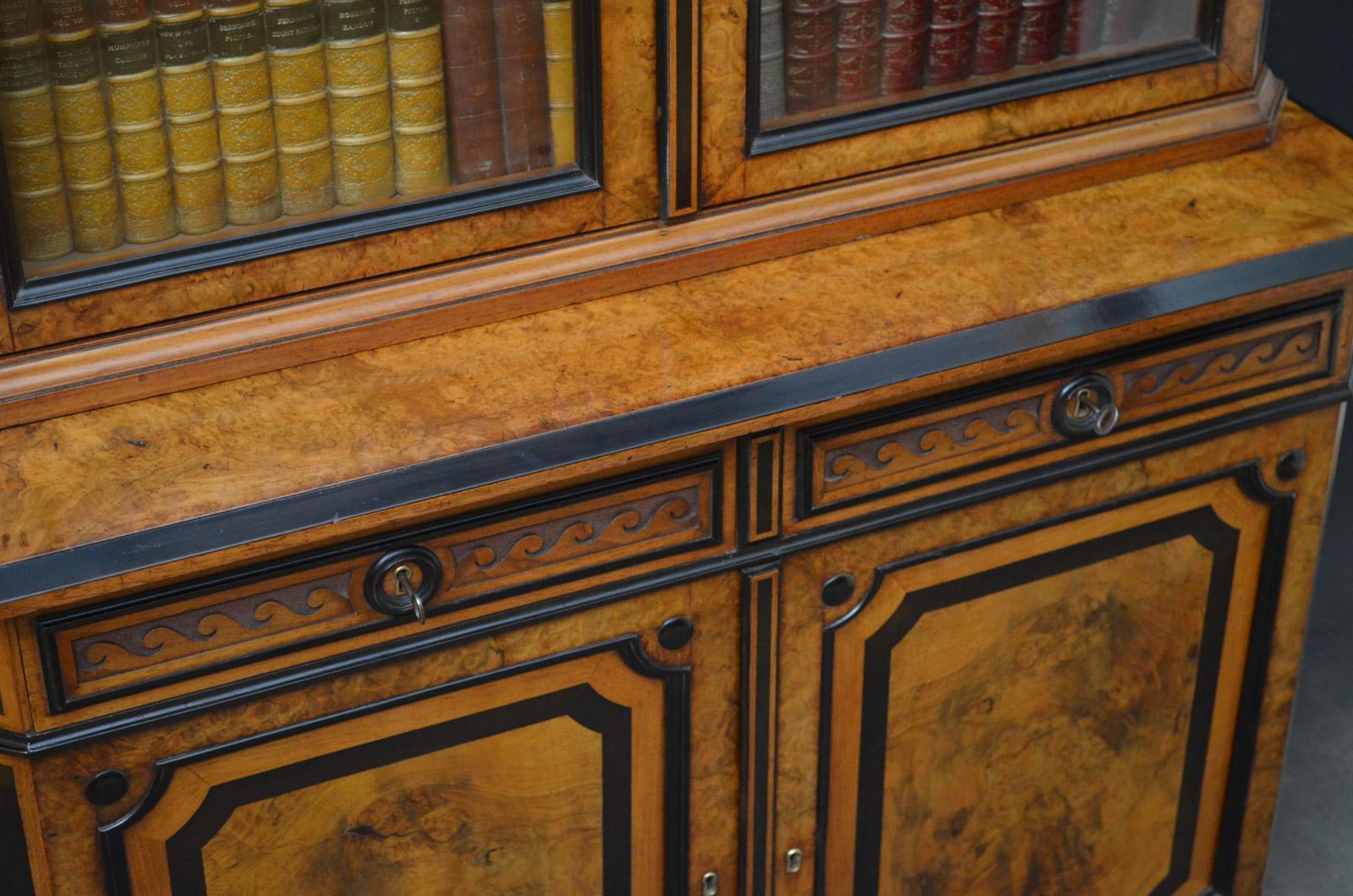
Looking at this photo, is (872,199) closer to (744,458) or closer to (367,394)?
(744,458)

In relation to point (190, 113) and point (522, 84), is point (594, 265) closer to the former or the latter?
point (522, 84)

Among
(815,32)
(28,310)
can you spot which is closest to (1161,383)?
(815,32)

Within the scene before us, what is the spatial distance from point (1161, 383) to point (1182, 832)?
1.71 ft

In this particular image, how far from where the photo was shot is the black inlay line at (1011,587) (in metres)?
1.45

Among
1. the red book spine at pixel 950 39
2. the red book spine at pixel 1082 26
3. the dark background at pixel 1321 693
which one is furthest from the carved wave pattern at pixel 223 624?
the dark background at pixel 1321 693

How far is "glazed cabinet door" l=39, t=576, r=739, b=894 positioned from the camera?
1.23 meters

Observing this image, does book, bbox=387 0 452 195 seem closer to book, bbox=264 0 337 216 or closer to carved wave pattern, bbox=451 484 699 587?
book, bbox=264 0 337 216

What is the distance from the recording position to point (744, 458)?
1.30 meters

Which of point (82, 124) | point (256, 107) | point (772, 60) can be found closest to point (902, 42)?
point (772, 60)

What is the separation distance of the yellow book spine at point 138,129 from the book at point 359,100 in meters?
Answer: 0.12

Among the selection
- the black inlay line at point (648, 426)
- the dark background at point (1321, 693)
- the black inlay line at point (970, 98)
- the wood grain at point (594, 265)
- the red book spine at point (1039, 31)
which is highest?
the red book spine at point (1039, 31)

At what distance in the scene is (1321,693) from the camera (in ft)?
7.18

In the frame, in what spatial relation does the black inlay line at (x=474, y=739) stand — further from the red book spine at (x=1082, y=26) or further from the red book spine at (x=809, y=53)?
the red book spine at (x=1082, y=26)

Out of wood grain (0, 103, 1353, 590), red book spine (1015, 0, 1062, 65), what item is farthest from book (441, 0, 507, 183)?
red book spine (1015, 0, 1062, 65)
